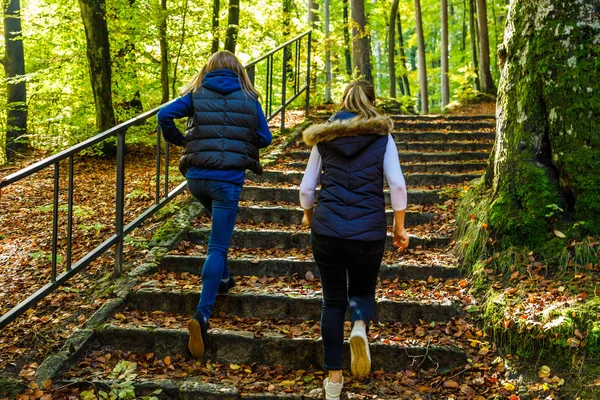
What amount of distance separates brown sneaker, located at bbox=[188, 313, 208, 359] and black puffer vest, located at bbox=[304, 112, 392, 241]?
3.25 feet

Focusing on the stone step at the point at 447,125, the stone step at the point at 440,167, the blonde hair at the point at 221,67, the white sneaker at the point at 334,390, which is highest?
the blonde hair at the point at 221,67

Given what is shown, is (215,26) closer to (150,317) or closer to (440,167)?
(440,167)

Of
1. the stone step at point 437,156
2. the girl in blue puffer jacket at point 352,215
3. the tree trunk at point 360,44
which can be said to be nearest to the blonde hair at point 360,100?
the girl in blue puffer jacket at point 352,215

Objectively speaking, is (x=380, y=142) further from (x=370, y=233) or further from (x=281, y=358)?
(x=281, y=358)

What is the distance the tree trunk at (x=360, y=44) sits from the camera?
11.1 metres

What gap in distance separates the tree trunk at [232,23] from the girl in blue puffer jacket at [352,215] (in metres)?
8.43

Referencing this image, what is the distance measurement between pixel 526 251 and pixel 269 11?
36.6 ft

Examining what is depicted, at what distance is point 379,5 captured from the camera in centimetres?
1953

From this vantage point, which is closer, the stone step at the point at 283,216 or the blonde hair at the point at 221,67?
the blonde hair at the point at 221,67

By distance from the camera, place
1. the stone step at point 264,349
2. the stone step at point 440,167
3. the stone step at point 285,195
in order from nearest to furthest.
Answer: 1. the stone step at point 264,349
2. the stone step at point 285,195
3. the stone step at point 440,167

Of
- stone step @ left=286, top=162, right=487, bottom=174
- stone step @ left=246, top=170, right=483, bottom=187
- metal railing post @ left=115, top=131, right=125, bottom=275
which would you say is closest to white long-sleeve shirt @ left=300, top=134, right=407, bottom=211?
metal railing post @ left=115, top=131, right=125, bottom=275

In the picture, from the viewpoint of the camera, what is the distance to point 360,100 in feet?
9.96

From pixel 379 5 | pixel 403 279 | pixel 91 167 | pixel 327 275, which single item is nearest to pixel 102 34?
pixel 91 167

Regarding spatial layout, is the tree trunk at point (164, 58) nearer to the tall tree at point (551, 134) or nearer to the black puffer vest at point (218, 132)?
the black puffer vest at point (218, 132)
